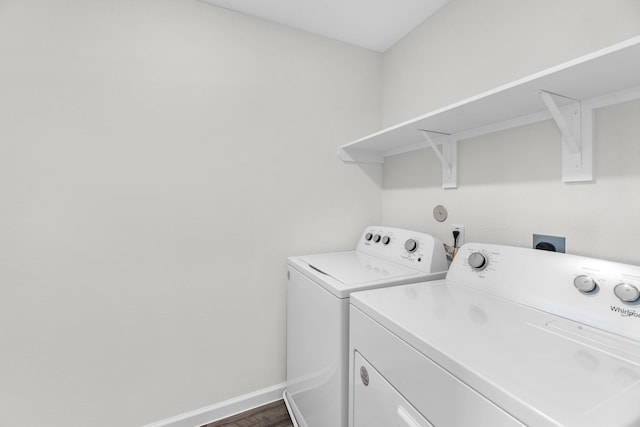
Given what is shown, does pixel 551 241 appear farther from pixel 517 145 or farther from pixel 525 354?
pixel 525 354

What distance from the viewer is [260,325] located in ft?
5.38

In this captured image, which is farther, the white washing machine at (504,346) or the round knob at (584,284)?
the round knob at (584,284)

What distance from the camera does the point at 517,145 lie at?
46.1 inches

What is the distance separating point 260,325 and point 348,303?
823 mm

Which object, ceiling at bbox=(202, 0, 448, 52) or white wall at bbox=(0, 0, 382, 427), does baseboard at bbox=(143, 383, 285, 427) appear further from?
ceiling at bbox=(202, 0, 448, 52)

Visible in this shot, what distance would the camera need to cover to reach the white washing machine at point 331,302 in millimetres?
Result: 1053

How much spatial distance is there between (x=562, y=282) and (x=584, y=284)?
0.19 feet

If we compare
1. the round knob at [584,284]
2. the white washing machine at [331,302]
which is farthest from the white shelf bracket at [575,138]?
the white washing machine at [331,302]

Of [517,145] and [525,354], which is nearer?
[525,354]

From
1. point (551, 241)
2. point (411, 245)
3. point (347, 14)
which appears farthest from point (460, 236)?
point (347, 14)

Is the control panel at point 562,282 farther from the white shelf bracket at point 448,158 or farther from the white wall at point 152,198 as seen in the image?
the white wall at point 152,198

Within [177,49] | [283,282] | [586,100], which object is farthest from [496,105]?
[177,49]

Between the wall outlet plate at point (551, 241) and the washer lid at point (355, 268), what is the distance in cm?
48

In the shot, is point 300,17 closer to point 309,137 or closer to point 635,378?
point 309,137
